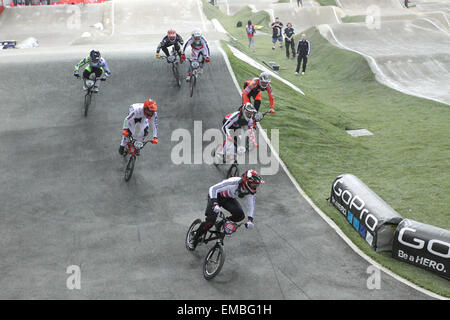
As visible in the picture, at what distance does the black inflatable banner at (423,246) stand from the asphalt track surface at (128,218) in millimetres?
897

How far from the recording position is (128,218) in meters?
11.8

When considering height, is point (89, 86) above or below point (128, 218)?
above

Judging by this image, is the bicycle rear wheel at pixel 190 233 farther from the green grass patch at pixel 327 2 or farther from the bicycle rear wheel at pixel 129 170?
the green grass patch at pixel 327 2

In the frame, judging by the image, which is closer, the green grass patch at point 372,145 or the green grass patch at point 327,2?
the green grass patch at point 372,145

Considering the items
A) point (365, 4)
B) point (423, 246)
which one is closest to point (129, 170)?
point (423, 246)

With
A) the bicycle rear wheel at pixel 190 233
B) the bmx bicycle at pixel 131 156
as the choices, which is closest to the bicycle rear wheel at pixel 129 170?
the bmx bicycle at pixel 131 156

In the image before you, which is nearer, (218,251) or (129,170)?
(218,251)

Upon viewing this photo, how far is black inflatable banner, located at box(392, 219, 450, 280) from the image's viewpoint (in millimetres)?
9578

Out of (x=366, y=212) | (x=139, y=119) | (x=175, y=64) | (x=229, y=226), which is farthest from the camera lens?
(x=175, y=64)

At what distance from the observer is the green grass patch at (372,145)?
41.8 feet

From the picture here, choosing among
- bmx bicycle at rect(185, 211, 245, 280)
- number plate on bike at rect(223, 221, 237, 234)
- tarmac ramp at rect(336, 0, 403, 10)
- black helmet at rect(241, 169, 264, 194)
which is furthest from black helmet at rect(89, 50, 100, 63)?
tarmac ramp at rect(336, 0, 403, 10)

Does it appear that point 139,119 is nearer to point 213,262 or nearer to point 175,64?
point 213,262

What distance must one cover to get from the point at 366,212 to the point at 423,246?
5.29 ft

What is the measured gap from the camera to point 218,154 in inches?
555
